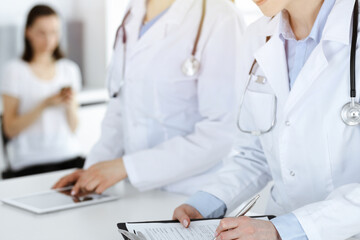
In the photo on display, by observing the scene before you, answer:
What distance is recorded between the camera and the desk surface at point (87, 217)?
1.44 meters

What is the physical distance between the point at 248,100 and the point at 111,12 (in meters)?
3.57

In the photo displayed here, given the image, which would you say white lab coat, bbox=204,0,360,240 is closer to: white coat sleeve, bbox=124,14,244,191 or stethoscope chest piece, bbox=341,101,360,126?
stethoscope chest piece, bbox=341,101,360,126

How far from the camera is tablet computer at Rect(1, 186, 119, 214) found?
1.63 metres

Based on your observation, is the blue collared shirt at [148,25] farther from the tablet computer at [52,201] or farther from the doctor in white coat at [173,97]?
the tablet computer at [52,201]

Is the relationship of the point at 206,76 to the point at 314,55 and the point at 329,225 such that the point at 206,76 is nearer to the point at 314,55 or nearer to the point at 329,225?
the point at 314,55

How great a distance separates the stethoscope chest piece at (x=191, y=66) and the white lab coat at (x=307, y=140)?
0.25 meters

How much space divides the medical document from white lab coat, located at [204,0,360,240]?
0.17 metres

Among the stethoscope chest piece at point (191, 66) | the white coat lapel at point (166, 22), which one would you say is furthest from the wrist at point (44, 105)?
the stethoscope chest piece at point (191, 66)

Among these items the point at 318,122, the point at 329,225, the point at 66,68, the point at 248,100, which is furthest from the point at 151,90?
the point at 66,68

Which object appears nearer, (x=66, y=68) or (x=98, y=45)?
(x=66, y=68)

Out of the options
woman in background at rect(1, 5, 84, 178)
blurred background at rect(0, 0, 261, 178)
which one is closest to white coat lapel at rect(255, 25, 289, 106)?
woman in background at rect(1, 5, 84, 178)

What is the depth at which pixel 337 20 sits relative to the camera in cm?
133

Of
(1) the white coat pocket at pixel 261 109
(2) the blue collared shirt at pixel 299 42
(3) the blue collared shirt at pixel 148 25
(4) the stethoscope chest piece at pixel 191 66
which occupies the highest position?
(3) the blue collared shirt at pixel 148 25

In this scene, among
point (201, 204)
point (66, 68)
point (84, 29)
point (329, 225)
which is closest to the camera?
point (329, 225)
